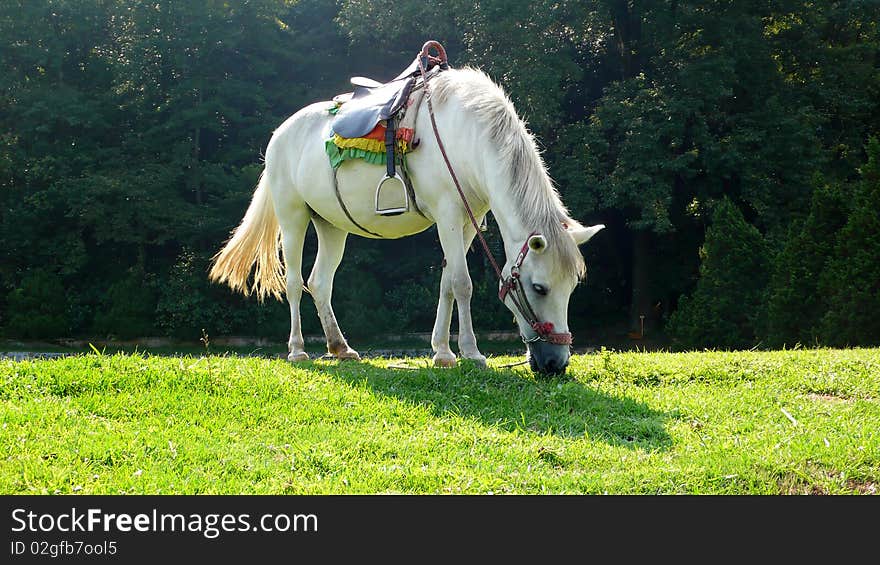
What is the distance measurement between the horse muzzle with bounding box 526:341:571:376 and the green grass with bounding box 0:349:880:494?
0.32 ft

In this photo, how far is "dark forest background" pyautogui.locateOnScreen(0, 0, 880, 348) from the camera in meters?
21.1

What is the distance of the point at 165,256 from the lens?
987 inches

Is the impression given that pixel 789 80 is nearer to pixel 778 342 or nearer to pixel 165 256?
pixel 778 342

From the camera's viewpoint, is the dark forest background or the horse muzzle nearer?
the horse muzzle

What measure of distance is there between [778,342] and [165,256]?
61.2ft

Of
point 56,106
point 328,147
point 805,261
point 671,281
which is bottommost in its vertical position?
point 671,281

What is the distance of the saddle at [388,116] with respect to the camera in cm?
638

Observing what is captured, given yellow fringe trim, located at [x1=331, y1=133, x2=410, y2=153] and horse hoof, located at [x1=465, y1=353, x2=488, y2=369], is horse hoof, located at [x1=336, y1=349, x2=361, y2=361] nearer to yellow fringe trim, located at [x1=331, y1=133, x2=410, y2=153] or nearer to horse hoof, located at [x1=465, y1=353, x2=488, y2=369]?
horse hoof, located at [x1=465, y1=353, x2=488, y2=369]

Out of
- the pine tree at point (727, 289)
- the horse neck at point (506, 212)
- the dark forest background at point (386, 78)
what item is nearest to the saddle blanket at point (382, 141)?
the horse neck at point (506, 212)

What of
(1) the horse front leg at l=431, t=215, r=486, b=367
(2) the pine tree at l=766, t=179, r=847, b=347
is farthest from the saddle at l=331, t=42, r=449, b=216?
(2) the pine tree at l=766, t=179, r=847, b=347

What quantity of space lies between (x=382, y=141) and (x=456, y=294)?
135 cm

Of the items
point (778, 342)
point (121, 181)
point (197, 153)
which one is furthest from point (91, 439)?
point (197, 153)

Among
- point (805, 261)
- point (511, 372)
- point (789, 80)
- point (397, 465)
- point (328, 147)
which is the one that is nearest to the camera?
point (397, 465)

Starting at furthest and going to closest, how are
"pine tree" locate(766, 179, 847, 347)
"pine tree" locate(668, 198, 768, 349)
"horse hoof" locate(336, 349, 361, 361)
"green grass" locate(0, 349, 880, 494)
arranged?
1. "pine tree" locate(668, 198, 768, 349)
2. "pine tree" locate(766, 179, 847, 347)
3. "horse hoof" locate(336, 349, 361, 361)
4. "green grass" locate(0, 349, 880, 494)
